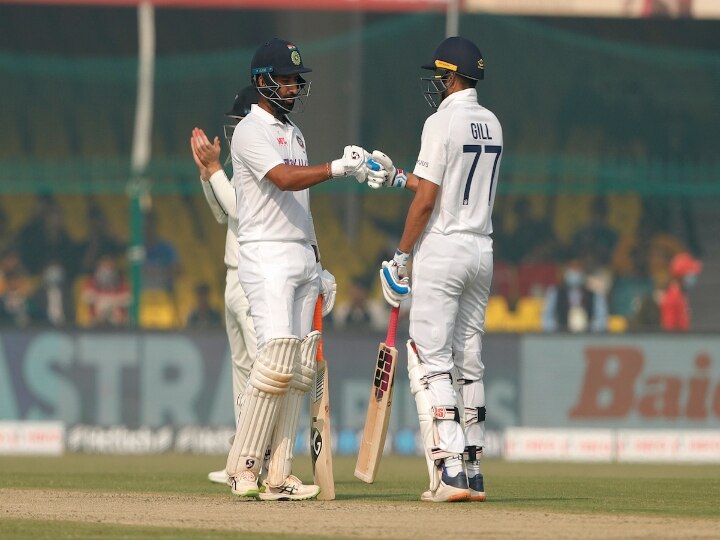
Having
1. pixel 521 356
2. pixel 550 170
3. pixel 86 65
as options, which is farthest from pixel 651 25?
pixel 86 65

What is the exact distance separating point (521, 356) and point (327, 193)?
105 inches

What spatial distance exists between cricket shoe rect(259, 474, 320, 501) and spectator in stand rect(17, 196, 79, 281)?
28.6 feet

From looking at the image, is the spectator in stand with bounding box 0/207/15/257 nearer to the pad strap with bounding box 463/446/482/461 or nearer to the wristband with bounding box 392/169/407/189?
the wristband with bounding box 392/169/407/189

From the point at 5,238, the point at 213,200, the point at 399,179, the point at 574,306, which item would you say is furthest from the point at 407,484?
the point at 5,238

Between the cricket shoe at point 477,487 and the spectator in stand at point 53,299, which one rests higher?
the spectator in stand at point 53,299

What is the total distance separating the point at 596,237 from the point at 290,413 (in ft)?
30.3

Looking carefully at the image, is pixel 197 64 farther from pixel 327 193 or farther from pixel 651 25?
pixel 651 25

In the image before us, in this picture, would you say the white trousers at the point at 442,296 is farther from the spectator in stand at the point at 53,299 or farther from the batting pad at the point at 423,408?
the spectator in stand at the point at 53,299

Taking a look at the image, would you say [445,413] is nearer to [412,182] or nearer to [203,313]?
[412,182]

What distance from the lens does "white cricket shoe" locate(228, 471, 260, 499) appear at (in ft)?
22.9

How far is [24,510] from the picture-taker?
22.2 ft

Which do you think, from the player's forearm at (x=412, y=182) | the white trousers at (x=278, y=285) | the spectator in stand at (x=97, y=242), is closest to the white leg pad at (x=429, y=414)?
the white trousers at (x=278, y=285)

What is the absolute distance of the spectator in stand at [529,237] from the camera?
1580 cm

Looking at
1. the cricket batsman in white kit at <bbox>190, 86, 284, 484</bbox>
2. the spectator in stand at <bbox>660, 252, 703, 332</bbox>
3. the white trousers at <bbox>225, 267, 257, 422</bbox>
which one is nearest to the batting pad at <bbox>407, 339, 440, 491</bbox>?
the cricket batsman in white kit at <bbox>190, 86, 284, 484</bbox>
